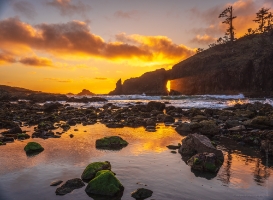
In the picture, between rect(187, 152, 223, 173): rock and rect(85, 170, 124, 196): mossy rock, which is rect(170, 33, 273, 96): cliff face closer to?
rect(187, 152, 223, 173): rock

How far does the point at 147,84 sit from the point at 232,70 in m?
36.9

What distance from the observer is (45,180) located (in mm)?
7109

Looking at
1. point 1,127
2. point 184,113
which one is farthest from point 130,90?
point 1,127

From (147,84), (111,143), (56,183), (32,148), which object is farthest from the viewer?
(147,84)

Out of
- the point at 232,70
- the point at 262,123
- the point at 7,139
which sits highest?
the point at 232,70

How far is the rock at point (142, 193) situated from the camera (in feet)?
20.0

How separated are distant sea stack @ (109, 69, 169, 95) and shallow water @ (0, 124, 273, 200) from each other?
80.0 metres

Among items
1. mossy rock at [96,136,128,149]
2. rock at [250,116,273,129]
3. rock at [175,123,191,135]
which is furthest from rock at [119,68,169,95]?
mossy rock at [96,136,128,149]

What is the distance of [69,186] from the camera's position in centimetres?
656

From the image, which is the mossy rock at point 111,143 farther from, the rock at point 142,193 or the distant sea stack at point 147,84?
the distant sea stack at point 147,84

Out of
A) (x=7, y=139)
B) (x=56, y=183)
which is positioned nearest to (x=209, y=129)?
(x=56, y=183)

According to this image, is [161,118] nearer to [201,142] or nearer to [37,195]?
[201,142]

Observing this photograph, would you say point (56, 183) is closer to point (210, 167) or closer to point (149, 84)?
point (210, 167)

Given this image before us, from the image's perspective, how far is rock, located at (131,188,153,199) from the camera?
6.09 m
